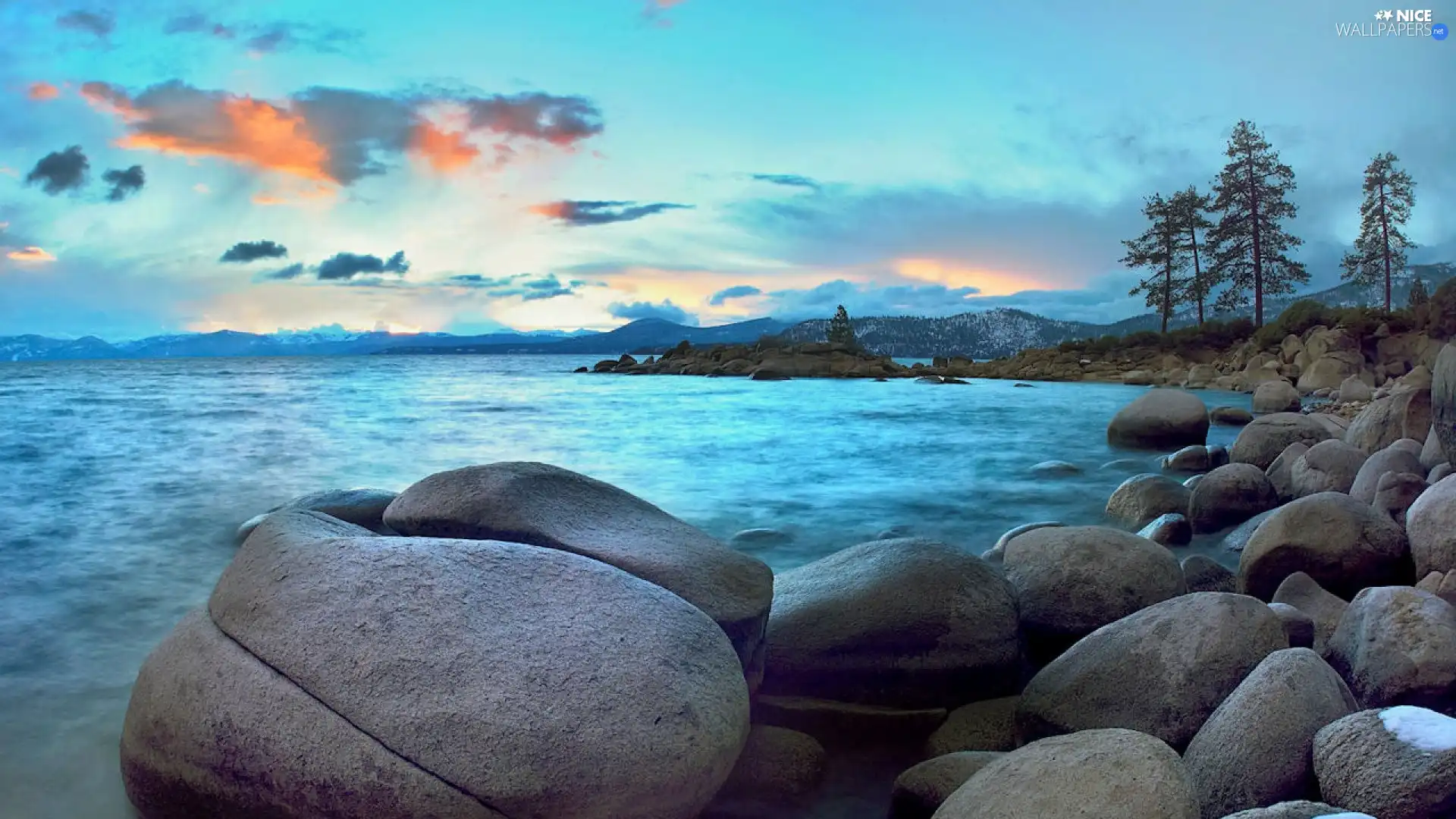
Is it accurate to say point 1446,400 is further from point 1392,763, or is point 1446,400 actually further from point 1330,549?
point 1392,763

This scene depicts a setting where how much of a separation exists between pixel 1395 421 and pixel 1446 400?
2.42 m

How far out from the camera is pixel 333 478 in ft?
46.5

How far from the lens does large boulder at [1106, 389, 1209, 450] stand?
1478 cm

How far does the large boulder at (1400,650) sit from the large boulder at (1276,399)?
21.0 meters

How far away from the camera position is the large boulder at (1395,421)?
8422 millimetres

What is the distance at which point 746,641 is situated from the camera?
416 cm

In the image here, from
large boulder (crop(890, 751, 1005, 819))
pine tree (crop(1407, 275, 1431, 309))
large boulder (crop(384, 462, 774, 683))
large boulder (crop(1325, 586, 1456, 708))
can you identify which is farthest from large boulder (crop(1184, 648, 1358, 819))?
pine tree (crop(1407, 275, 1431, 309))

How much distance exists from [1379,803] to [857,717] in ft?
6.97

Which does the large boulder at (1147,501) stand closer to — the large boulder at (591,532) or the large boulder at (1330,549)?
the large boulder at (1330,549)

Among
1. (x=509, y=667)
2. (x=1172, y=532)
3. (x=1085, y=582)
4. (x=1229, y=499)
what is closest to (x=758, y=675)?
(x=509, y=667)

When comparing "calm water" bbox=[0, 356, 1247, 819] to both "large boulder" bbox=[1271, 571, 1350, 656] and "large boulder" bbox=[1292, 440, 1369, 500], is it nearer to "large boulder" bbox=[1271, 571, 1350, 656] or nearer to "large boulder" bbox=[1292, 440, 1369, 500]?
"large boulder" bbox=[1292, 440, 1369, 500]

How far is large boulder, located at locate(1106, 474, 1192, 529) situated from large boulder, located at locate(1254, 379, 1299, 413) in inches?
627

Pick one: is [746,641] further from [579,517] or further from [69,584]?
[69,584]

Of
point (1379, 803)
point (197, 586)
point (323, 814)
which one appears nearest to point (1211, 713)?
point (1379, 803)
